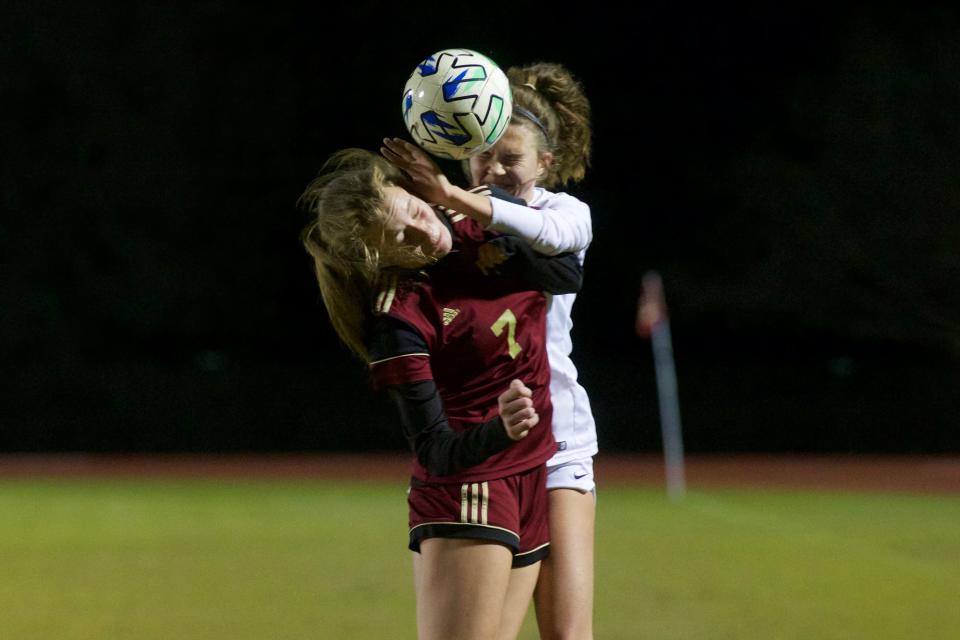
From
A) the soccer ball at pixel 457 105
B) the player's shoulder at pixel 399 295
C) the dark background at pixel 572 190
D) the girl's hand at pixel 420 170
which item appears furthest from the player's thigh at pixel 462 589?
the dark background at pixel 572 190

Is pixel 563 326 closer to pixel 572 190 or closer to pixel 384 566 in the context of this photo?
pixel 384 566

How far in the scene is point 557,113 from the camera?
434cm

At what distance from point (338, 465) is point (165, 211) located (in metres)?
11.2

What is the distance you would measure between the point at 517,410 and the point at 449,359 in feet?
1.21

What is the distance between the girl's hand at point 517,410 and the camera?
130 inches

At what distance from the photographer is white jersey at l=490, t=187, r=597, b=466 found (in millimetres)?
3621

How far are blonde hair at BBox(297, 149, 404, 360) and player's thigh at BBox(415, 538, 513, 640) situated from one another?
0.58 m

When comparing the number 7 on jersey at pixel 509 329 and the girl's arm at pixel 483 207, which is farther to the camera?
the number 7 on jersey at pixel 509 329

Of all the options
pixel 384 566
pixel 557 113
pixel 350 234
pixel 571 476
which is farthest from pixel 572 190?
pixel 350 234

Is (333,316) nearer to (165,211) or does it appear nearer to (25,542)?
(25,542)

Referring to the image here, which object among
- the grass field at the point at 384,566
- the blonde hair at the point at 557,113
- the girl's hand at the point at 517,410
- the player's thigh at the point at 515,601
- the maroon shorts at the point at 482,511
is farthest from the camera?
the grass field at the point at 384,566

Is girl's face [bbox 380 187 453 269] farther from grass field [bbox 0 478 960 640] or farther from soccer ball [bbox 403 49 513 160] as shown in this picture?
grass field [bbox 0 478 960 640]

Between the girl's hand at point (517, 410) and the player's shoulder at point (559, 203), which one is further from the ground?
the player's shoulder at point (559, 203)

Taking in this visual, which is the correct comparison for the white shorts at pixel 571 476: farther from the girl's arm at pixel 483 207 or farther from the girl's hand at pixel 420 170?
the girl's hand at pixel 420 170
